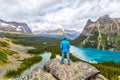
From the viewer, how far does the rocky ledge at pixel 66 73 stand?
120ft

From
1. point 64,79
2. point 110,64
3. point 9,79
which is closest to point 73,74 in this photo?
point 64,79

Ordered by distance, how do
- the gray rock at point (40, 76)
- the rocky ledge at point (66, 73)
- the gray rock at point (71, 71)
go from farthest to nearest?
the gray rock at point (71, 71) → the rocky ledge at point (66, 73) → the gray rock at point (40, 76)

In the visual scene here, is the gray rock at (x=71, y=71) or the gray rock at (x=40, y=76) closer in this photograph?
the gray rock at (x=40, y=76)

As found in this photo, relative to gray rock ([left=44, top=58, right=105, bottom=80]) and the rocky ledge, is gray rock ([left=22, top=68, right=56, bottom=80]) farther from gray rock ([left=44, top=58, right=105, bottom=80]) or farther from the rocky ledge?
gray rock ([left=44, top=58, right=105, bottom=80])

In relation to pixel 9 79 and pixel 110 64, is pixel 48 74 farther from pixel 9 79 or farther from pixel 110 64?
pixel 110 64

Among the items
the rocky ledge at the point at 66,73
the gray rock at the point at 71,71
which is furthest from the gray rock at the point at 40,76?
the gray rock at the point at 71,71

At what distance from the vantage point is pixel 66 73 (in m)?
37.4

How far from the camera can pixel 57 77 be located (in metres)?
37.2

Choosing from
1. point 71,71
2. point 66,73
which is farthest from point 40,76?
point 71,71

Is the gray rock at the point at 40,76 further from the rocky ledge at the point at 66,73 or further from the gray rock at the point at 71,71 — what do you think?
the gray rock at the point at 71,71

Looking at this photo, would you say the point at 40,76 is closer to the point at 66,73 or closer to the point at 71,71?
the point at 66,73

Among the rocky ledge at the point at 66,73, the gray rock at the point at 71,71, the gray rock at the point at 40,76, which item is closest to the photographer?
the gray rock at the point at 40,76

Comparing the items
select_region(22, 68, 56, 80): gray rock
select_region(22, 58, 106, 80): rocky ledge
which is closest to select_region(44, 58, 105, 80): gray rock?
select_region(22, 58, 106, 80): rocky ledge

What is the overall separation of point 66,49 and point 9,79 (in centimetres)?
6601
